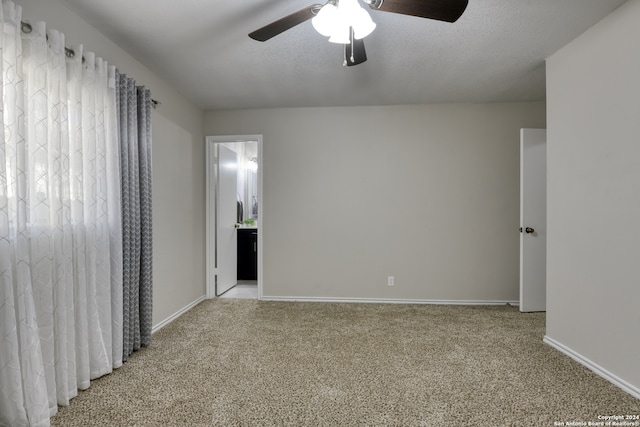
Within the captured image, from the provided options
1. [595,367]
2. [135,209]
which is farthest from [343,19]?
[595,367]

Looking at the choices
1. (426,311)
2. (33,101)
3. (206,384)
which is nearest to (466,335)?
(426,311)

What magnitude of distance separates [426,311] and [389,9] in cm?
298

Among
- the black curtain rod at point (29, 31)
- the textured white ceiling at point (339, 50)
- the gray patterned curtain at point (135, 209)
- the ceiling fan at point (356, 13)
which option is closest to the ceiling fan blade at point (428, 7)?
the ceiling fan at point (356, 13)

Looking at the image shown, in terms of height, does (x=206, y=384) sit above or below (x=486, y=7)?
below

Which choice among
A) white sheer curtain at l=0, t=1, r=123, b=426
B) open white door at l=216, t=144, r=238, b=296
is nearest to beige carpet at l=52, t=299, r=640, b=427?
white sheer curtain at l=0, t=1, r=123, b=426

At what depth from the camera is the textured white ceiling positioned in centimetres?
204

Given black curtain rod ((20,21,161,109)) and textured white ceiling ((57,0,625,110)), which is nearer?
black curtain rod ((20,21,161,109))

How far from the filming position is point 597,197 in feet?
7.18

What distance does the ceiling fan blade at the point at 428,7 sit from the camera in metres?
1.45

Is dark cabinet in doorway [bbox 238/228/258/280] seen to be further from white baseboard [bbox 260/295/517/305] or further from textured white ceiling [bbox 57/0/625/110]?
textured white ceiling [bbox 57/0/625/110]

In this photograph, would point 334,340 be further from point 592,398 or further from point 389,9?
point 389,9

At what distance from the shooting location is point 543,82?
3.16 meters

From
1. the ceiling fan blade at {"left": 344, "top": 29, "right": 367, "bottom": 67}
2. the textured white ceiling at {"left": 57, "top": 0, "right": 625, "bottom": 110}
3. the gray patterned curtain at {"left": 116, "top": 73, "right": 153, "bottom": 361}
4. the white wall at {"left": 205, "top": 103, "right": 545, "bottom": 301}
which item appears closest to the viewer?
the ceiling fan blade at {"left": 344, "top": 29, "right": 367, "bottom": 67}

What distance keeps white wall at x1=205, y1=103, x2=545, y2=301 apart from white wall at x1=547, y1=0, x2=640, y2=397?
1144mm
